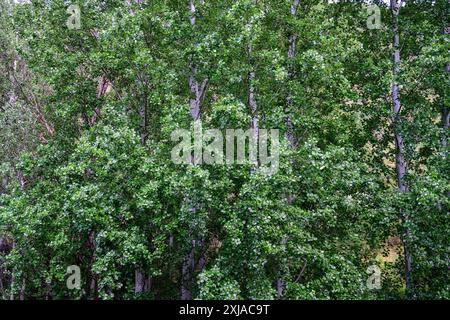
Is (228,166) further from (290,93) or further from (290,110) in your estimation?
(290,93)

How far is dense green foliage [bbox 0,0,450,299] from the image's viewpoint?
1041 cm

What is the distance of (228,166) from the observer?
1056cm

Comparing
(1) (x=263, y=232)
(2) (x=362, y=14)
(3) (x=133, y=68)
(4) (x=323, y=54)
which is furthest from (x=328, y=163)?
(3) (x=133, y=68)

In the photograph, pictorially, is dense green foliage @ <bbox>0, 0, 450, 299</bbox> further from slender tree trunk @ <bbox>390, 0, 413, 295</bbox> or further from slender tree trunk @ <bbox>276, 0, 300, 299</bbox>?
slender tree trunk @ <bbox>390, 0, 413, 295</bbox>

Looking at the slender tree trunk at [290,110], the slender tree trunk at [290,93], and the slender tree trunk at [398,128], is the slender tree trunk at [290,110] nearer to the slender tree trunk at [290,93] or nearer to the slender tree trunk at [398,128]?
the slender tree trunk at [290,93]

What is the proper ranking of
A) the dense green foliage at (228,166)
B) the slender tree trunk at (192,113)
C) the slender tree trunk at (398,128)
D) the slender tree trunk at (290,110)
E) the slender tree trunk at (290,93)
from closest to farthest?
the dense green foliage at (228,166) < the slender tree trunk at (290,110) < the slender tree trunk at (192,113) < the slender tree trunk at (398,128) < the slender tree trunk at (290,93)

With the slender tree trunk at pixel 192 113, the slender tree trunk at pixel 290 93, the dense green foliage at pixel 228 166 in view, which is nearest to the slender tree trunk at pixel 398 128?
the dense green foliage at pixel 228 166

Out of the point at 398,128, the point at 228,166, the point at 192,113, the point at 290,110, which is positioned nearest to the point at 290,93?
the point at 290,110

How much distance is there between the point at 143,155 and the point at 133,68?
11.3 ft

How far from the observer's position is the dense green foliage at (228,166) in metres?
10.4

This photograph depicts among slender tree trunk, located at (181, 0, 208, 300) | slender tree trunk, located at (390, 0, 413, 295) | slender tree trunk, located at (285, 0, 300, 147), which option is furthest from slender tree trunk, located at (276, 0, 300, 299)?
slender tree trunk, located at (390, 0, 413, 295)

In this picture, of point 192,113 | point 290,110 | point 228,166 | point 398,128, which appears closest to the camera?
point 228,166

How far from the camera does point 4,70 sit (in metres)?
20.2

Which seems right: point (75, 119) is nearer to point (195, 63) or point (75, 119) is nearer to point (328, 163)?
point (195, 63)
